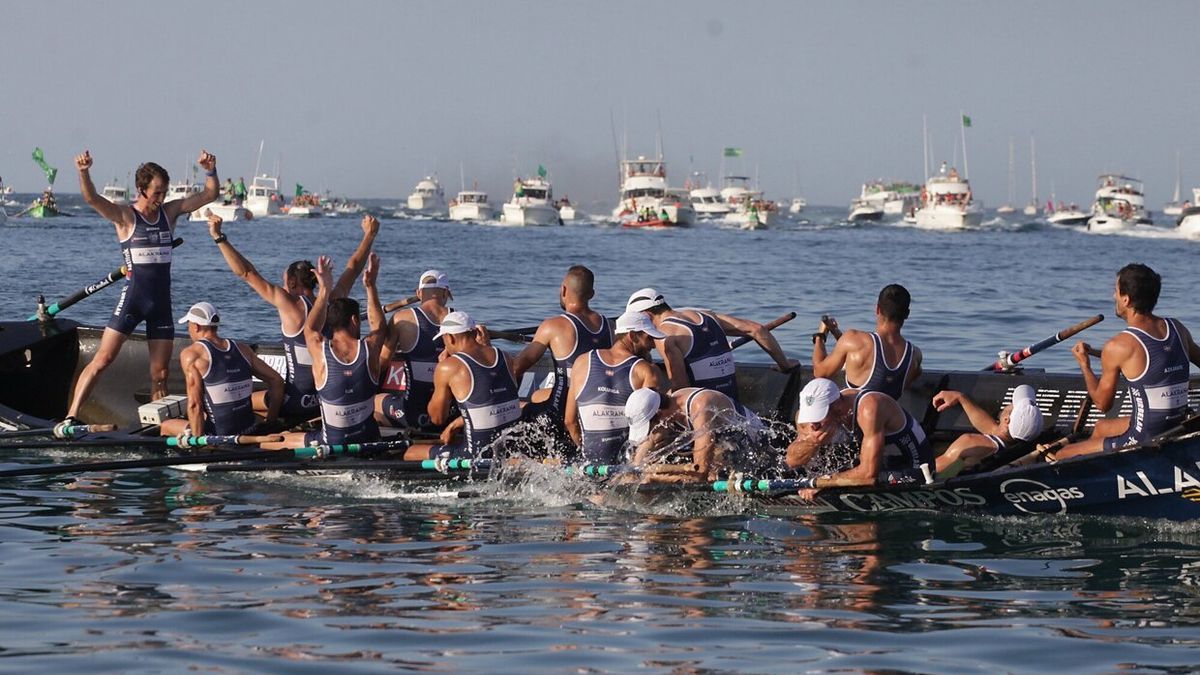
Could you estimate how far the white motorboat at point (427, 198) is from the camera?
136m

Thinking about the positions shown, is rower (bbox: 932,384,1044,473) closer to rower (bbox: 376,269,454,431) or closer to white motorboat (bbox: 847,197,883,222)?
rower (bbox: 376,269,454,431)

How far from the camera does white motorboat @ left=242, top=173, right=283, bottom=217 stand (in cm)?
10756

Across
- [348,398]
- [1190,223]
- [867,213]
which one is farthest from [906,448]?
[867,213]

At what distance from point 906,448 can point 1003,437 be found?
1.30 meters

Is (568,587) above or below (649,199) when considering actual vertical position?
below

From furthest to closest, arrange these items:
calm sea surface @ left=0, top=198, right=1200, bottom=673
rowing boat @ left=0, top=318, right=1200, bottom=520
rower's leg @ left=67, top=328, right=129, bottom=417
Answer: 1. rower's leg @ left=67, top=328, right=129, bottom=417
2. rowing boat @ left=0, top=318, right=1200, bottom=520
3. calm sea surface @ left=0, top=198, right=1200, bottom=673

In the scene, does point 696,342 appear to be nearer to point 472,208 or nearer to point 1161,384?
point 1161,384

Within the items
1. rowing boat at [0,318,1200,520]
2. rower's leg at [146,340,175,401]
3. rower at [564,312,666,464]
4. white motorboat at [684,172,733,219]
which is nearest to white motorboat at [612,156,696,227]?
white motorboat at [684,172,733,219]

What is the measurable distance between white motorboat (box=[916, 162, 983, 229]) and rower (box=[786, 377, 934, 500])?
85827 millimetres

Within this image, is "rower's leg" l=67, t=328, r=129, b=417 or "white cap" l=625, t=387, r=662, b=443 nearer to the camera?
"white cap" l=625, t=387, r=662, b=443

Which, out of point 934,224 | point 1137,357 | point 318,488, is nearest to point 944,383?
point 1137,357

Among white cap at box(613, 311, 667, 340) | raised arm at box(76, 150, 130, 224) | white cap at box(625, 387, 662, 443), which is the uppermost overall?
raised arm at box(76, 150, 130, 224)

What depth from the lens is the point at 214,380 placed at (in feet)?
43.2

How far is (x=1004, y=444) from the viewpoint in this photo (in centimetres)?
1163
